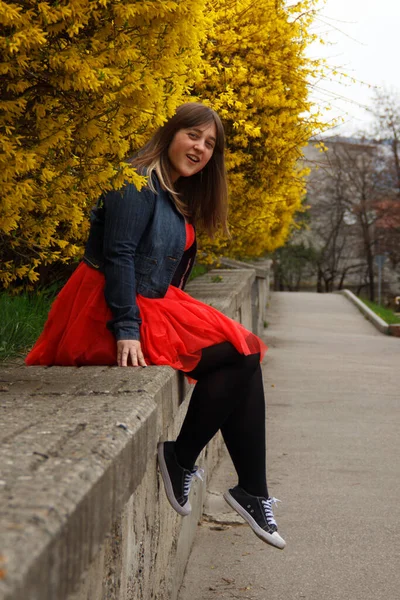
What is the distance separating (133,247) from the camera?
3592 mm

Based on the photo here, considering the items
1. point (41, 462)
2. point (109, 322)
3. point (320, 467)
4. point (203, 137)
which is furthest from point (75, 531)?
point (320, 467)

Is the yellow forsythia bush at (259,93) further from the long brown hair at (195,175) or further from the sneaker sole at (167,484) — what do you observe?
the sneaker sole at (167,484)

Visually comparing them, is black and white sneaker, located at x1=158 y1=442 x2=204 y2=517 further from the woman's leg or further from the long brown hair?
the long brown hair

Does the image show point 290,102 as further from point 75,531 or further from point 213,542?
point 75,531

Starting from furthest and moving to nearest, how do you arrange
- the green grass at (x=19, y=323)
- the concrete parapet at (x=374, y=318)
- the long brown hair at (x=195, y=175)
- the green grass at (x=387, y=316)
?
the green grass at (x=387, y=316)
the concrete parapet at (x=374, y=318)
the green grass at (x=19, y=323)
the long brown hair at (x=195, y=175)

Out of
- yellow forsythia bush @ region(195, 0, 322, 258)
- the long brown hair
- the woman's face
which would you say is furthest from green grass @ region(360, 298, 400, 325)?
the woman's face

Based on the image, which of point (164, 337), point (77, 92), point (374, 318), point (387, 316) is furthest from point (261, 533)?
point (387, 316)

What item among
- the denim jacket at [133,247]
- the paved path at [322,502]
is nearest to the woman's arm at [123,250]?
the denim jacket at [133,247]

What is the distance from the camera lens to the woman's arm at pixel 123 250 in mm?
3471

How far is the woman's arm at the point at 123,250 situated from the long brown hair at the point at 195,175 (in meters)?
0.17

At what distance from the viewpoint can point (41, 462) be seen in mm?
1805

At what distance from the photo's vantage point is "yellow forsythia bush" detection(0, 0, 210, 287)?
266 cm

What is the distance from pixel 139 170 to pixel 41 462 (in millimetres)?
2229

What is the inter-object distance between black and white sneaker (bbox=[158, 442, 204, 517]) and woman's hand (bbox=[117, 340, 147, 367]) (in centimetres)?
31
